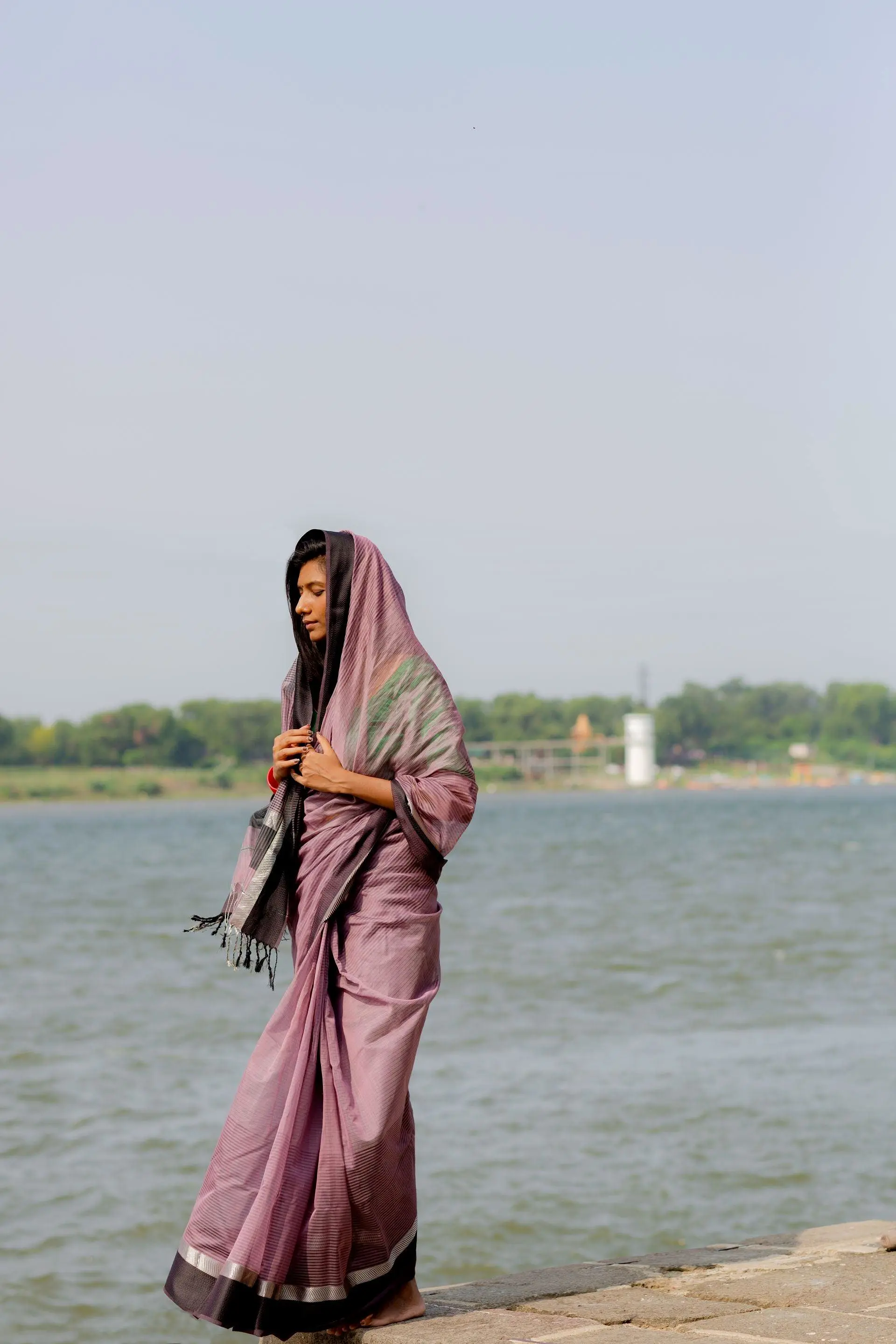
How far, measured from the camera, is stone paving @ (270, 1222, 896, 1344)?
3410 millimetres

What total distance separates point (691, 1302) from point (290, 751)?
1.60m

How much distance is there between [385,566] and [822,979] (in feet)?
46.0

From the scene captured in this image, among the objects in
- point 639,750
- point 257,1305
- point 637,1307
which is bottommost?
point 637,1307

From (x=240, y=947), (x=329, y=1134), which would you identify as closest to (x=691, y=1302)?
(x=329, y=1134)

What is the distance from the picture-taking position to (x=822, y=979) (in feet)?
54.7

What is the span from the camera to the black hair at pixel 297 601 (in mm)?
3717

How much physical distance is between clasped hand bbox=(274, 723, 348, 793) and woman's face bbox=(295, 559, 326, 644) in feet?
0.75

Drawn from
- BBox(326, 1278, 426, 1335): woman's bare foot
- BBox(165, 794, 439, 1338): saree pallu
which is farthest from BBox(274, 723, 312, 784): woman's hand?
BBox(326, 1278, 426, 1335): woman's bare foot

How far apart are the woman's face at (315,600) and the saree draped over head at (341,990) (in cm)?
5

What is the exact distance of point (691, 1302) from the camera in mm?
3797

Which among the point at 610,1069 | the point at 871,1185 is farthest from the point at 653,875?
the point at 871,1185

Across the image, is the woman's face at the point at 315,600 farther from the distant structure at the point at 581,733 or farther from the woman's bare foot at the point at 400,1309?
the distant structure at the point at 581,733

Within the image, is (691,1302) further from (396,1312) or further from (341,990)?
(341,990)

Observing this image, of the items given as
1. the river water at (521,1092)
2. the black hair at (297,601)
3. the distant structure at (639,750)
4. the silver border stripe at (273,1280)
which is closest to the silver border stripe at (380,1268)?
the silver border stripe at (273,1280)
